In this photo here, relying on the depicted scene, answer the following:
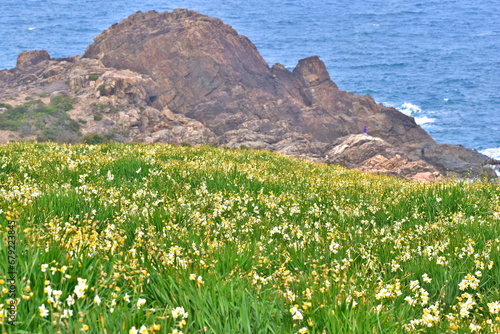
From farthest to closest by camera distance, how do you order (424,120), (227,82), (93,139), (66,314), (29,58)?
(424,120), (29,58), (227,82), (93,139), (66,314)

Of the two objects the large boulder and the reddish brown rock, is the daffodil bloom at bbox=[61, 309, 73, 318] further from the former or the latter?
the reddish brown rock

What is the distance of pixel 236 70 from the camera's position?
170m

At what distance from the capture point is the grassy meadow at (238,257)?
355 centimetres

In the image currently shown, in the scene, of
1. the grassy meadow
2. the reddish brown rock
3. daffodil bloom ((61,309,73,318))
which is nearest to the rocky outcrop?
the reddish brown rock

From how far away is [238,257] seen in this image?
5273 mm

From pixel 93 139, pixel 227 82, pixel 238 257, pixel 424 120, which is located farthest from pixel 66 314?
pixel 424 120

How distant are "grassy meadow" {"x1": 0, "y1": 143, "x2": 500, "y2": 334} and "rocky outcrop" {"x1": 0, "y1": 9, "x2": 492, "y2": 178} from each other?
98304 millimetres

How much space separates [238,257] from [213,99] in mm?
151329

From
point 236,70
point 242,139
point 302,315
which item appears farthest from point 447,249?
point 236,70

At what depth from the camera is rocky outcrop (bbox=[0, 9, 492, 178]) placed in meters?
119

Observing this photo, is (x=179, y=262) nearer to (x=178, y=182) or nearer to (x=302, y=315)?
(x=302, y=315)

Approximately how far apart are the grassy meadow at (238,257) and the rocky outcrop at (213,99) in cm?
9830

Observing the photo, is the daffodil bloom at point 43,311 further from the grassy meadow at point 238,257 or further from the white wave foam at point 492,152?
the white wave foam at point 492,152

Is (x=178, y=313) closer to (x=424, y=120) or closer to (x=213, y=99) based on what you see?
(x=213, y=99)
